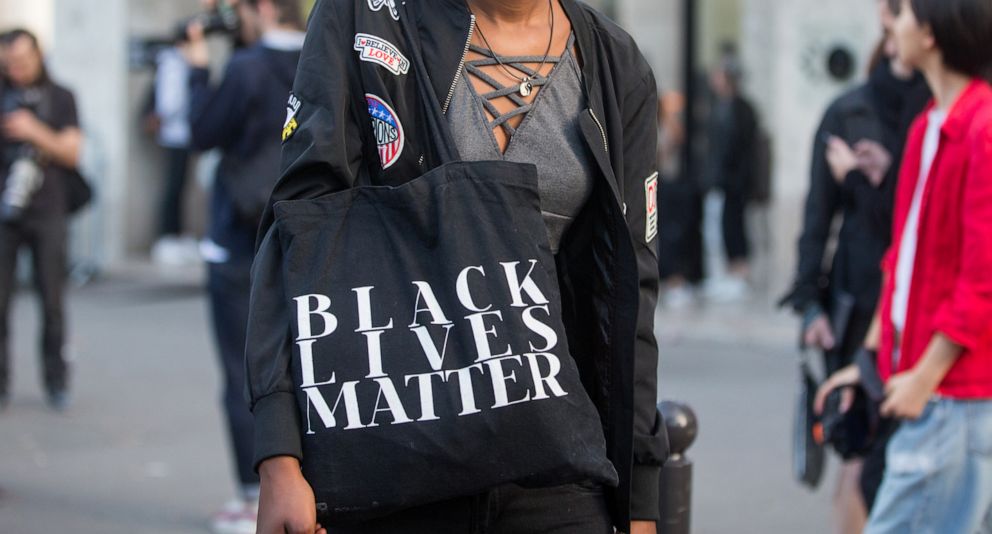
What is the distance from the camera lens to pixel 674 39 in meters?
15.9

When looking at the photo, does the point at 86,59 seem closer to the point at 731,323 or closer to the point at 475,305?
the point at 731,323

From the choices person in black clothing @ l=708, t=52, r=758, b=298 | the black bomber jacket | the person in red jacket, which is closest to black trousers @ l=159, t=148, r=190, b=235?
person in black clothing @ l=708, t=52, r=758, b=298

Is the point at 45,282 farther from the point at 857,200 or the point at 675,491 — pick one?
the point at 675,491

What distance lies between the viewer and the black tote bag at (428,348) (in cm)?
229

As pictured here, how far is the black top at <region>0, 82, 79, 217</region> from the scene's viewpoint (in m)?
8.68

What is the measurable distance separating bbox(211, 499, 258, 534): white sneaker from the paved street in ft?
0.57

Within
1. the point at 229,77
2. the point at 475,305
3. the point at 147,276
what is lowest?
the point at 147,276

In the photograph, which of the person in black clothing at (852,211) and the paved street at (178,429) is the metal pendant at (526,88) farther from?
the paved street at (178,429)

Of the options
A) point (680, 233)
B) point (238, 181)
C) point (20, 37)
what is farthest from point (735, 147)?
point (238, 181)

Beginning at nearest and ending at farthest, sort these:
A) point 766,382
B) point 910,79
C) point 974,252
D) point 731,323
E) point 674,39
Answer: point 974,252 → point 910,79 → point 766,382 → point 731,323 → point 674,39

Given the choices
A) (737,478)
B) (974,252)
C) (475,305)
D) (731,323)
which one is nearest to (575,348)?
(475,305)

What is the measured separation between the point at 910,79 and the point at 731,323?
6.82 m

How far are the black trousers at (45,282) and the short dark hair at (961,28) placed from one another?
602 cm

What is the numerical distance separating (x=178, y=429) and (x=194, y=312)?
15.4 feet
